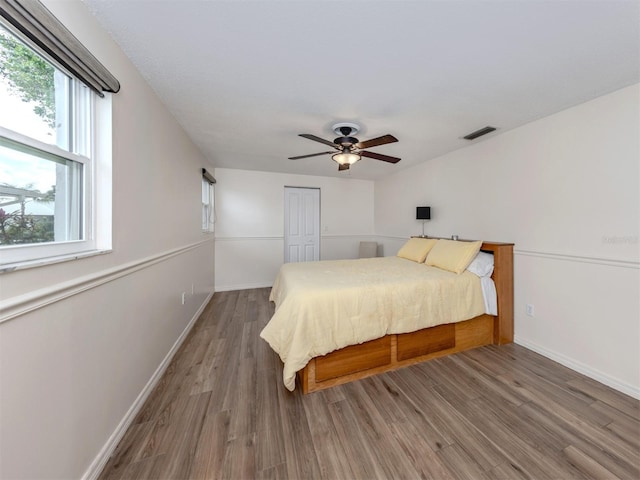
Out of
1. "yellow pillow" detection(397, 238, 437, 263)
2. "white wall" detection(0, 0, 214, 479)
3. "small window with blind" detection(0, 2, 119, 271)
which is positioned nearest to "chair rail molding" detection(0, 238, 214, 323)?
"white wall" detection(0, 0, 214, 479)

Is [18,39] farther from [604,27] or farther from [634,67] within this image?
[634,67]

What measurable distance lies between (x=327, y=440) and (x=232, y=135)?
2973 millimetres

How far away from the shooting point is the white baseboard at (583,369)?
174cm

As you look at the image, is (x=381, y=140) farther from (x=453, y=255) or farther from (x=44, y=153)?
(x=44, y=153)

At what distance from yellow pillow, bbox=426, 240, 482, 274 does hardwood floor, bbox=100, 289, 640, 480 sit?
0.91 meters

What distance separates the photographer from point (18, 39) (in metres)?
Result: 0.87

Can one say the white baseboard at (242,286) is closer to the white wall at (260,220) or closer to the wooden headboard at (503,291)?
the white wall at (260,220)

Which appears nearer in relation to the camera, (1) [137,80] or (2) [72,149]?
(2) [72,149]

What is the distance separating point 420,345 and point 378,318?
584 millimetres

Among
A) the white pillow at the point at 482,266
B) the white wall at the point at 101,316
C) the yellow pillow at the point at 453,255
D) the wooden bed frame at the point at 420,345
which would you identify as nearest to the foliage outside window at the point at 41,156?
the white wall at the point at 101,316

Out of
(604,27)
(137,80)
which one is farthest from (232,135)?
(604,27)

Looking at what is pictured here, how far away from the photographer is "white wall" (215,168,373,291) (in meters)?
4.33

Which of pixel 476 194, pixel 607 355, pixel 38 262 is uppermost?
pixel 476 194

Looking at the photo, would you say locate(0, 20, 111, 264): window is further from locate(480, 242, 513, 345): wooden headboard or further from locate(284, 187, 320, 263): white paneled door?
locate(284, 187, 320, 263): white paneled door
